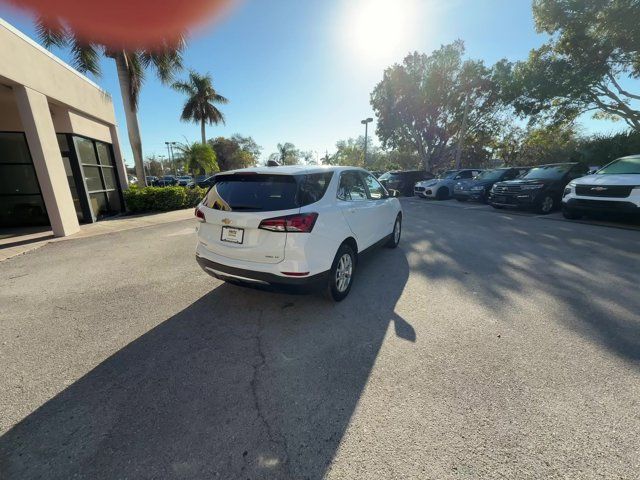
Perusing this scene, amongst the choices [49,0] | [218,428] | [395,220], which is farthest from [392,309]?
[49,0]

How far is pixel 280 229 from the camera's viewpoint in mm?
2961

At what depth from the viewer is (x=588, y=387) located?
2207mm

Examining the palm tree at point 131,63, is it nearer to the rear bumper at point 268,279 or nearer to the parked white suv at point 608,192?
the rear bumper at point 268,279

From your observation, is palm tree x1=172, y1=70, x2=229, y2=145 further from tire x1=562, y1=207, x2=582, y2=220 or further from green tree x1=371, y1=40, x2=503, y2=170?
tire x1=562, y1=207, x2=582, y2=220

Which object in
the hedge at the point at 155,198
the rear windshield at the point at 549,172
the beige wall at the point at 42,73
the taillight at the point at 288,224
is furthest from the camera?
the hedge at the point at 155,198

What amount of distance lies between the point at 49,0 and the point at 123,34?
243 cm

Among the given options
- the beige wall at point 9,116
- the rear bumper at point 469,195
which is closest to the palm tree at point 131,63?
the beige wall at point 9,116

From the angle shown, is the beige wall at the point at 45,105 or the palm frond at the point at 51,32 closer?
the beige wall at the point at 45,105

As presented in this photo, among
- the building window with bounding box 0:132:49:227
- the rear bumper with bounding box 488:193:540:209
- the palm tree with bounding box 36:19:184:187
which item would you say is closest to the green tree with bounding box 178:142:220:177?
the palm tree with bounding box 36:19:184:187

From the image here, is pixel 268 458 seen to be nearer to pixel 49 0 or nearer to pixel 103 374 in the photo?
pixel 103 374

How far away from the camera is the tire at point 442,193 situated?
51.4 ft

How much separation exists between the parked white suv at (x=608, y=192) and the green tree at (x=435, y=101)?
54.4ft

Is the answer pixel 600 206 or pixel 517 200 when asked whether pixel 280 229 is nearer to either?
pixel 600 206

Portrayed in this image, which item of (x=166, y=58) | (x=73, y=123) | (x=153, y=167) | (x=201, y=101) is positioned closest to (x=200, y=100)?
(x=201, y=101)
